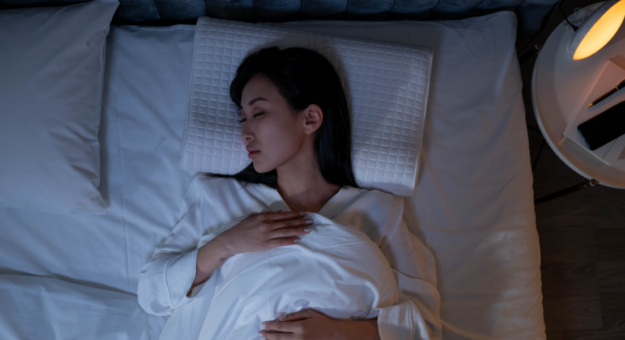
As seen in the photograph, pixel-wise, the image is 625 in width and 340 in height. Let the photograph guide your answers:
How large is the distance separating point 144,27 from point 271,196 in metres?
0.88

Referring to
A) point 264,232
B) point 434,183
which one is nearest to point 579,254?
point 434,183

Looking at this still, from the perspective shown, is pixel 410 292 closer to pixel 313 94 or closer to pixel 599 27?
pixel 313 94

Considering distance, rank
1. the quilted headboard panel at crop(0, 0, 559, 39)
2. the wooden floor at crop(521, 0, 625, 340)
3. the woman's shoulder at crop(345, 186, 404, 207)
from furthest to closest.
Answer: the wooden floor at crop(521, 0, 625, 340) → the quilted headboard panel at crop(0, 0, 559, 39) → the woman's shoulder at crop(345, 186, 404, 207)

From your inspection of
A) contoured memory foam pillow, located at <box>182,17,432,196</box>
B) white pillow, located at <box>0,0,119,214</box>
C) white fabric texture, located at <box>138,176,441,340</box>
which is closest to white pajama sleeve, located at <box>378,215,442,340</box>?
white fabric texture, located at <box>138,176,441,340</box>

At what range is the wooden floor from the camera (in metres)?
1.83

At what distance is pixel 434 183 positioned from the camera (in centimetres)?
146

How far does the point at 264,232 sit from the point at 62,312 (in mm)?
772

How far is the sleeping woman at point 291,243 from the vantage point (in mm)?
→ 1115

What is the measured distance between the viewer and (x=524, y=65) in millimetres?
2088

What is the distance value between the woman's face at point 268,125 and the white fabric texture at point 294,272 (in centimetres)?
16

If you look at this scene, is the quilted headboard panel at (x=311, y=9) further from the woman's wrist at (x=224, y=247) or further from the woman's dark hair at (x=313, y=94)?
the woman's wrist at (x=224, y=247)

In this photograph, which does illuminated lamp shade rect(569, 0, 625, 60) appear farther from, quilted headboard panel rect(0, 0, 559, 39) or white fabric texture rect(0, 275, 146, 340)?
white fabric texture rect(0, 275, 146, 340)

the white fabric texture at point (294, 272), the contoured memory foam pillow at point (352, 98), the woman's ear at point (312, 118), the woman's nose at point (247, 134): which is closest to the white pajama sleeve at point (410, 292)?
the white fabric texture at point (294, 272)

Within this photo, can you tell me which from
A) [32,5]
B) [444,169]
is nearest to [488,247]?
[444,169]
